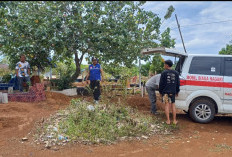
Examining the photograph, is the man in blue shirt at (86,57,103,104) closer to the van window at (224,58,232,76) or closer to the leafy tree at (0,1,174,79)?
the leafy tree at (0,1,174,79)

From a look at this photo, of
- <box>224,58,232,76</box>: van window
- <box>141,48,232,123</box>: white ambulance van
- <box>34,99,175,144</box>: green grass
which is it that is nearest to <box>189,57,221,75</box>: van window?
<box>141,48,232,123</box>: white ambulance van

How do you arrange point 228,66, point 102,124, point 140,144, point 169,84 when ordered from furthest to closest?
1. point 228,66
2. point 169,84
3. point 102,124
4. point 140,144

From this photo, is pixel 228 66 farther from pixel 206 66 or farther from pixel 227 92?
pixel 227 92

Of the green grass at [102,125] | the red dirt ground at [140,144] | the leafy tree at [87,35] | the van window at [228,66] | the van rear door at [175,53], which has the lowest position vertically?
the red dirt ground at [140,144]

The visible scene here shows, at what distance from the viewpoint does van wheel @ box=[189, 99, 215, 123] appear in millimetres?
5609

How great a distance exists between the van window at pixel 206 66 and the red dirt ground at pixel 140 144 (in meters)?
1.35


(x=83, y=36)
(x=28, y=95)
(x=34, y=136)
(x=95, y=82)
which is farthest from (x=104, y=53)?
(x=34, y=136)

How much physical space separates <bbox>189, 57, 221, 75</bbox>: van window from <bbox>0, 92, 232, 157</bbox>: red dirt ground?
53.0 inches

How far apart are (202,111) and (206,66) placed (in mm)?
1159

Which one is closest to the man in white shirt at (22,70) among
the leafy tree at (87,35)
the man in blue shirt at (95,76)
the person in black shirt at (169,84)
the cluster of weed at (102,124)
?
the leafy tree at (87,35)

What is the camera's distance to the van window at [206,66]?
5681 mm

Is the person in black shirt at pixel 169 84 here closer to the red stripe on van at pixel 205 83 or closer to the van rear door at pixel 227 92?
the red stripe on van at pixel 205 83

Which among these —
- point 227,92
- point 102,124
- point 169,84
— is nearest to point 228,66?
point 227,92

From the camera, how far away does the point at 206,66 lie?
5.71 meters
